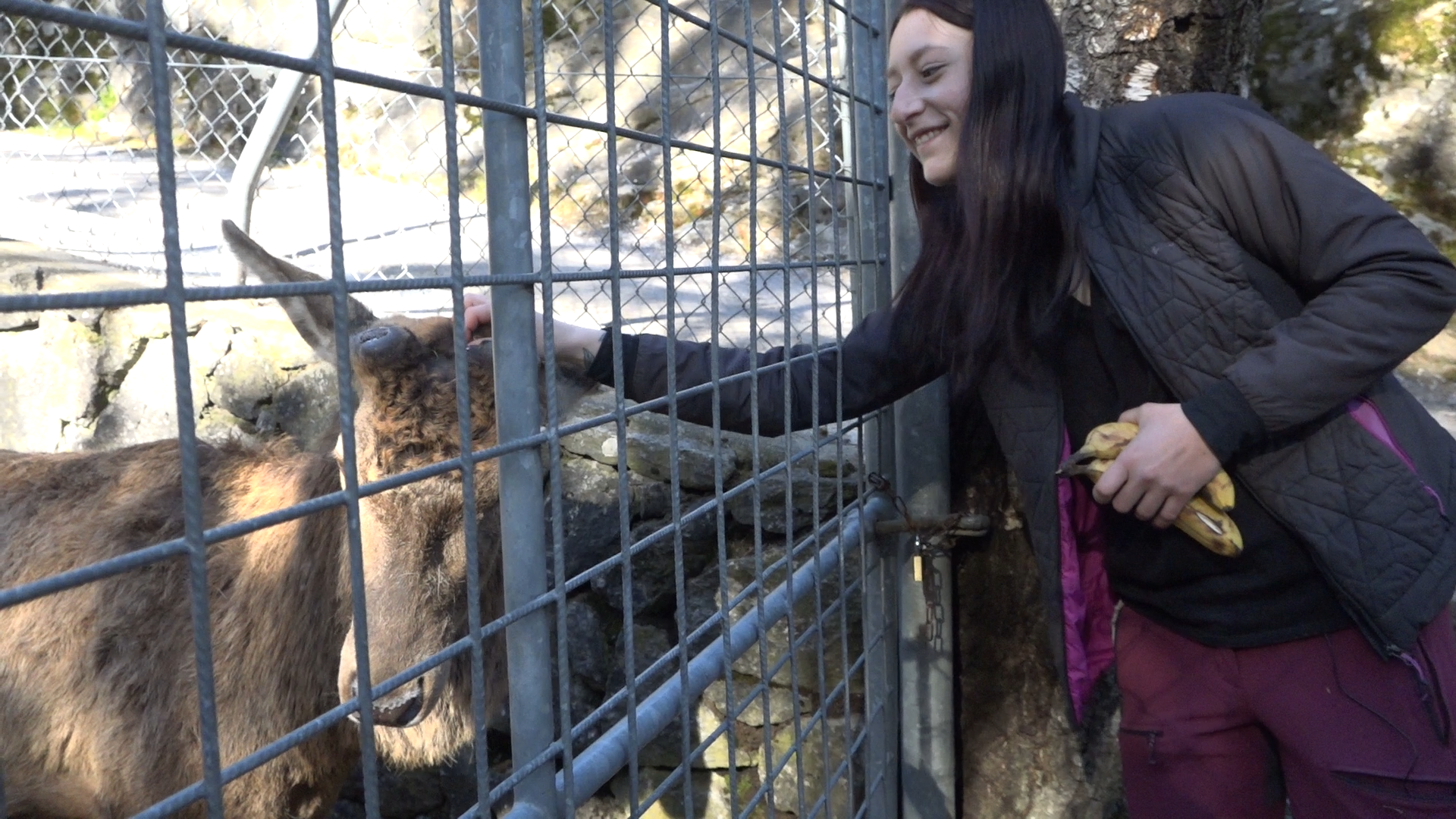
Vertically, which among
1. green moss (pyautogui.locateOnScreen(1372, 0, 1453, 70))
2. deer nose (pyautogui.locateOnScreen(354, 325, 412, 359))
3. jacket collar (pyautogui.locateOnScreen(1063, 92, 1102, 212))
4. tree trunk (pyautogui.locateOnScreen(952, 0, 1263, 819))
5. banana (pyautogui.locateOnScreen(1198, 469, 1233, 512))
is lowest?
tree trunk (pyautogui.locateOnScreen(952, 0, 1263, 819))

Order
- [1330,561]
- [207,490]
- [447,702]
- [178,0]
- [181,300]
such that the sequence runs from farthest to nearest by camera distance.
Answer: [178,0], [207,490], [447,702], [1330,561], [181,300]

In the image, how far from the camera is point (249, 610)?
3088 mm

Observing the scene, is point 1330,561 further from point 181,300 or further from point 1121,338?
point 181,300

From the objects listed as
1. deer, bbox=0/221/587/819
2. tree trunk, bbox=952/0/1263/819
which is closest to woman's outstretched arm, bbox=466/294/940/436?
deer, bbox=0/221/587/819

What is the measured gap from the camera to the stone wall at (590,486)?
13.1 feet

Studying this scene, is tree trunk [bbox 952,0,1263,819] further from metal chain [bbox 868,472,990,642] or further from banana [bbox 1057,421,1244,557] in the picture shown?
banana [bbox 1057,421,1244,557]

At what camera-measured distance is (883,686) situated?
3.22 m

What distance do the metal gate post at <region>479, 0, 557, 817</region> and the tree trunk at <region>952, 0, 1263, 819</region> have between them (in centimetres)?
193

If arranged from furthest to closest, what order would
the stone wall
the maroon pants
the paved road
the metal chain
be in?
1. the paved road
2. the stone wall
3. the metal chain
4. the maroon pants


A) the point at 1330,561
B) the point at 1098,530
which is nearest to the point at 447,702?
the point at 1098,530

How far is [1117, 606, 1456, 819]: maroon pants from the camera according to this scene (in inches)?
78.2

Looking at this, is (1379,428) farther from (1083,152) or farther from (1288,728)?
(1083,152)

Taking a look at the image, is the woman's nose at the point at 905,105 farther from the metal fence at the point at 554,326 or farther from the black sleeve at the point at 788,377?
the black sleeve at the point at 788,377

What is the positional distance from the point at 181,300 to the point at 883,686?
8.83 ft
